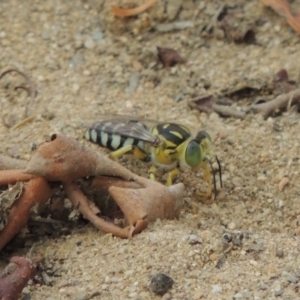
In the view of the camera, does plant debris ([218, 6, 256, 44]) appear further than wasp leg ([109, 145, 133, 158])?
Yes

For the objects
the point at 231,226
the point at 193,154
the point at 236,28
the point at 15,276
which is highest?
the point at 236,28

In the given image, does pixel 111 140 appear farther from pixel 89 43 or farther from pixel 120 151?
pixel 89 43

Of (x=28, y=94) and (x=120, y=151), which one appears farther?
(x=28, y=94)

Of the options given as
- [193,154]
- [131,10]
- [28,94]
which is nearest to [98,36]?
[131,10]

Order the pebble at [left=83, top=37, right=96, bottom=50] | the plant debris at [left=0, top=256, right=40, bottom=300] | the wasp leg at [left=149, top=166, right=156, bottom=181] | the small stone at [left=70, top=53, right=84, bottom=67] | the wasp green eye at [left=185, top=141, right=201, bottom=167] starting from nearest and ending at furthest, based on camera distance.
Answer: the plant debris at [left=0, top=256, right=40, bottom=300], the wasp leg at [left=149, top=166, right=156, bottom=181], the wasp green eye at [left=185, top=141, right=201, bottom=167], the small stone at [left=70, top=53, right=84, bottom=67], the pebble at [left=83, top=37, right=96, bottom=50]

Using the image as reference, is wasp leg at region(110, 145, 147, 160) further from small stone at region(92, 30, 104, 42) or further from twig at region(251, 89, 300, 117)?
small stone at region(92, 30, 104, 42)

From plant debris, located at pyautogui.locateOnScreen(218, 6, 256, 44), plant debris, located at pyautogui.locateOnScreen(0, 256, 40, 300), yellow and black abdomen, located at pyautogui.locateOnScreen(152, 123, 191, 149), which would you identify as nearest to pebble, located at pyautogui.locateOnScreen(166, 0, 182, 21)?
plant debris, located at pyautogui.locateOnScreen(218, 6, 256, 44)

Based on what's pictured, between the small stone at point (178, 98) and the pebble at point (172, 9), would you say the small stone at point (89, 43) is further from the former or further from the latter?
the small stone at point (178, 98)
